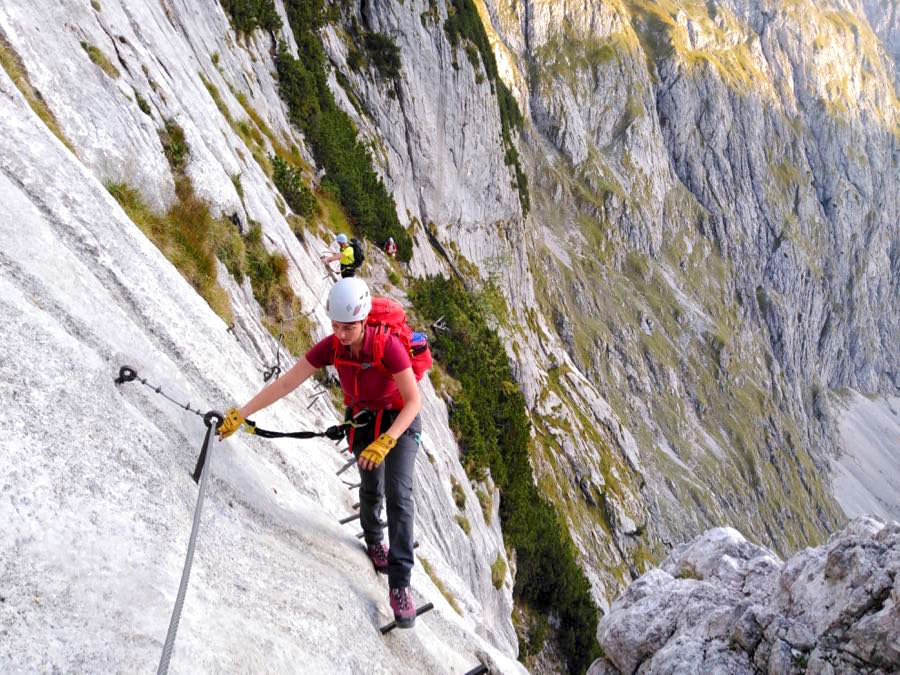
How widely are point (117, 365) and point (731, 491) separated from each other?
111m

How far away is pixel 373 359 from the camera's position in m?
6.22

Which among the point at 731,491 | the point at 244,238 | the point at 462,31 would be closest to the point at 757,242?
the point at 731,491

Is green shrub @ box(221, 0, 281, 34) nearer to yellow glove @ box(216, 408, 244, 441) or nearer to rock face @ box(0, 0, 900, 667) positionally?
rock face @ box(0, 0, 900, 667)

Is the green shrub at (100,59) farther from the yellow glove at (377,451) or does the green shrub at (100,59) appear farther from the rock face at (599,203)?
the yellow glove at (377,451)

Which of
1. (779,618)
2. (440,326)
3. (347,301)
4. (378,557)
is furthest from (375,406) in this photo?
Answer: (440,326)

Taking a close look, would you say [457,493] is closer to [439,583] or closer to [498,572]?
[498,572]

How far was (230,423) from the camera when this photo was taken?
6.30m

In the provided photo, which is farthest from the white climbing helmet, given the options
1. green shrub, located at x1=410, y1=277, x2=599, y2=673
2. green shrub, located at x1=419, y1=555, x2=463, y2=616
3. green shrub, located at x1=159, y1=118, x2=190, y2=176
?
green shrub, located at x1=410, y1=277, x2=599, y2=673

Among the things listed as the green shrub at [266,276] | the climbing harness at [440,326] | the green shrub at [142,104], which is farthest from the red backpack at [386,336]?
the climbing harness at [440,326]

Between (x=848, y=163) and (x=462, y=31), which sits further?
(x=848, y=163)

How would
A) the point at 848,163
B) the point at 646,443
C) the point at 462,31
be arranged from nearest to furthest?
1. the point at 462,31
2. the point at 646,443
3. the point at 848,163

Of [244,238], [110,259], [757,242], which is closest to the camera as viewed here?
[110,259]

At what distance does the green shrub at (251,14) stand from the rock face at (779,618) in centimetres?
3010

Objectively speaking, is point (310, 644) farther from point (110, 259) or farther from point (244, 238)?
point (244, 238)
